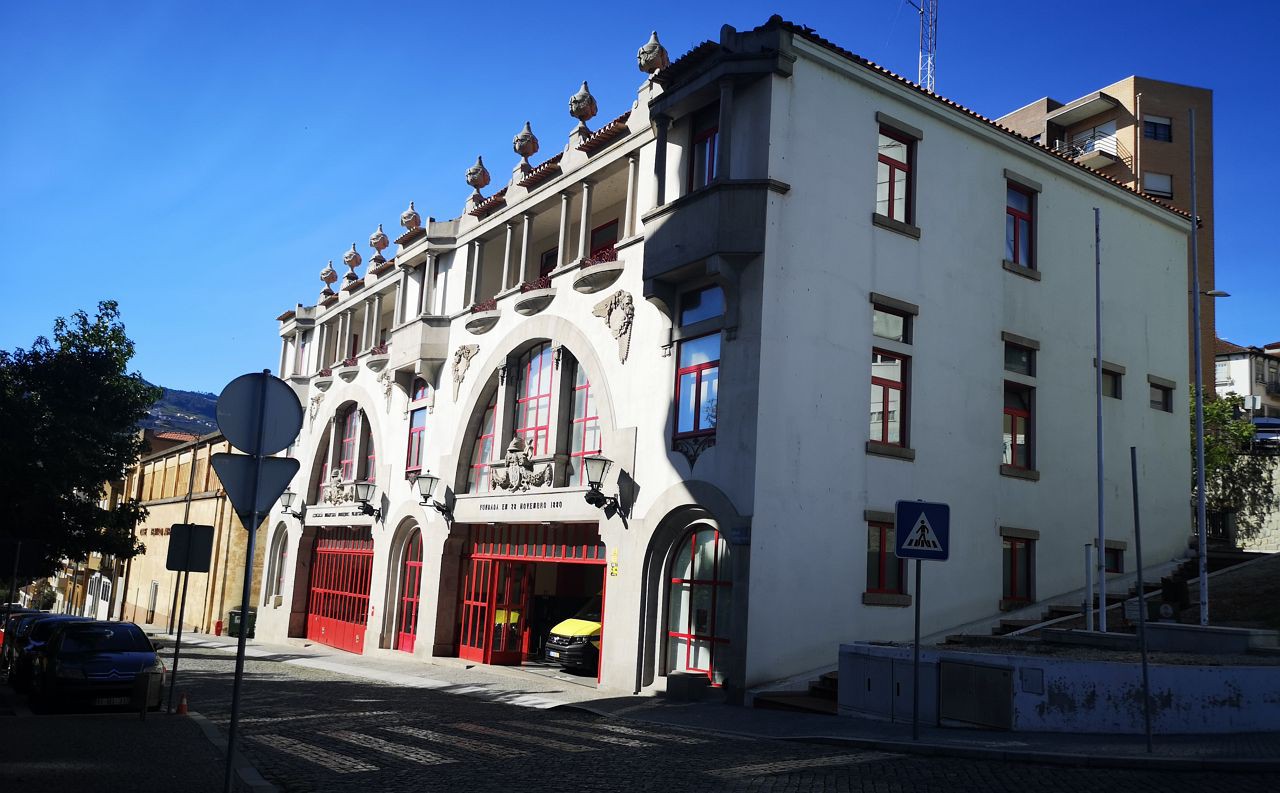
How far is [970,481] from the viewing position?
21156 millimetres

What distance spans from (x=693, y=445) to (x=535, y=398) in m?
7.25

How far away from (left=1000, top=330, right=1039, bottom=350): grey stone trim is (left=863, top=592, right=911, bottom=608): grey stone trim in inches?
248

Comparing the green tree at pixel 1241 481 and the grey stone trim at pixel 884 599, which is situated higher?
the green tree at pixel 1241 481

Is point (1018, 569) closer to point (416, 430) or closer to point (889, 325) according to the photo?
point (889, 325)

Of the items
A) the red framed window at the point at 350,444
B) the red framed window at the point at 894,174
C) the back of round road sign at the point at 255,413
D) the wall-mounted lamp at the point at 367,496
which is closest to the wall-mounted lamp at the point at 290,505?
the red framed window at the point at 350,444

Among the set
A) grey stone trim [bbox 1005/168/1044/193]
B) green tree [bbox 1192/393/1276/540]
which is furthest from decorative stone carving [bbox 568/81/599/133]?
green tree [bbox 1192/393/1276/540]

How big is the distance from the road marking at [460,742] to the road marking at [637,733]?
7.19ft

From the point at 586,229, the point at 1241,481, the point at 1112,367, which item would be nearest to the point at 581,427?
the point at 586,229

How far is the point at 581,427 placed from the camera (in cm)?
2394

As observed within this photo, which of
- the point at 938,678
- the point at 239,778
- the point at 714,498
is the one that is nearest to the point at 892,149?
the point at 714,498

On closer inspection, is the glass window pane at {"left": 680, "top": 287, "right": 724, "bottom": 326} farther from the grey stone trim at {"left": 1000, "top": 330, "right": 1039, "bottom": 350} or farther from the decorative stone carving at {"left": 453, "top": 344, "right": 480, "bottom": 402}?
the decorative stone carving at {"left": 453, "top": 344, "right": 480, "bottom": 402}

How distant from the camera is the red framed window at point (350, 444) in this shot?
3609 centimetres

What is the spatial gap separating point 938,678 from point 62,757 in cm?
1033

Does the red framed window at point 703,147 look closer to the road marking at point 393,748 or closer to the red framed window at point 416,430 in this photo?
the road marking at point 393,748
